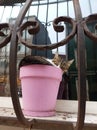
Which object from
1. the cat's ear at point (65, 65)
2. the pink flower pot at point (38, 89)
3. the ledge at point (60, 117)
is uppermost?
the cat's ear at point (65, 65)

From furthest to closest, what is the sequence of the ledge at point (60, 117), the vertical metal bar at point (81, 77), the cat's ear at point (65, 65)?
the cat's ear at point (65, 65)
the ledge at point (60, 117)
the vertical metal bar at point (81, 77)

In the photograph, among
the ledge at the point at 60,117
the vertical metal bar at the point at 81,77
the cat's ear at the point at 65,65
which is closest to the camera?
the vertical metal bar at the point at 81,77

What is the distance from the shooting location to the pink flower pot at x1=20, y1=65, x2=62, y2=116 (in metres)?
0.78

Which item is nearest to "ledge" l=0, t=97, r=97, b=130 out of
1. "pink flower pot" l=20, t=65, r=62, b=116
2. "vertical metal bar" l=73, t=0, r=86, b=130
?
"pink flower pot" l=20, t=65, r=62, b=116

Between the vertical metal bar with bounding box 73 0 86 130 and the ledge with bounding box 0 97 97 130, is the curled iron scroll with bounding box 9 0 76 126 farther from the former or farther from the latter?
the ledge with bounding box 0 97 97 130

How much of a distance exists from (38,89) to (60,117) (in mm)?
124

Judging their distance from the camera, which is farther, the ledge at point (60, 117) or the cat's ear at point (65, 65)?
the cat's ear at point (65, 65)

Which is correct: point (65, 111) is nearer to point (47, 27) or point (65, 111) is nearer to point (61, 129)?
point (61, 129)

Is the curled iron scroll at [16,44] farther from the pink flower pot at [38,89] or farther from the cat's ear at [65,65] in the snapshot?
the cat's ear at [65,65]

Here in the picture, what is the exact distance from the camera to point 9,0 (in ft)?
4.22

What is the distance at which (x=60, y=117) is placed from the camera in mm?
Answer: 780

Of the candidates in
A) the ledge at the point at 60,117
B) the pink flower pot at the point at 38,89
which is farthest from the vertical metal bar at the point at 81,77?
the pink flower pot at the point at 38,89

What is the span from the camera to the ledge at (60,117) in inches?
27.4

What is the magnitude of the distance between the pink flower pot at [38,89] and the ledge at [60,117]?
46 mm
